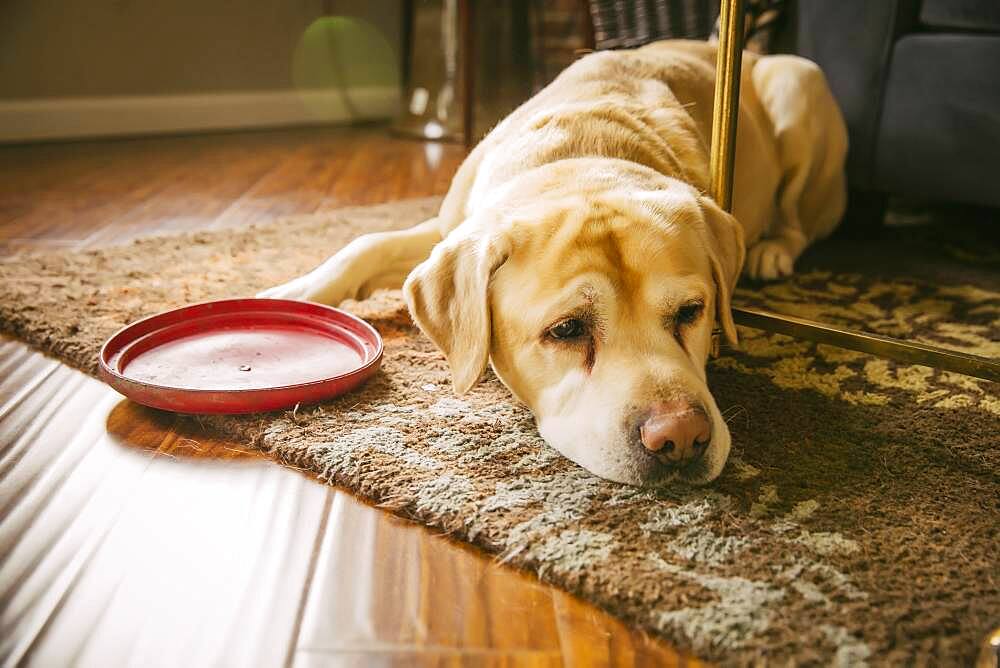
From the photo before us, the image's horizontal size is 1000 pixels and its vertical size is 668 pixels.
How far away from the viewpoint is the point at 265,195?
13.0ft

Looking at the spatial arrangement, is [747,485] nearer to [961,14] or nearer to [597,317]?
[597,317]

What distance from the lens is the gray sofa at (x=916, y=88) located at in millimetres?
2785

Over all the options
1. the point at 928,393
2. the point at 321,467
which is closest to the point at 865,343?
the point at 928,393

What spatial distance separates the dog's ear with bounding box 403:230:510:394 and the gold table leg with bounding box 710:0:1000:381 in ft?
2.16

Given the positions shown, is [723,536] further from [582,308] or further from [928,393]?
[928,393]

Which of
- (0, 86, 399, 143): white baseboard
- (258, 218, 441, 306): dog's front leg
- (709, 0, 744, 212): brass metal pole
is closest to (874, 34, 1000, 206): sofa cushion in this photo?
(709, 0, 744, 212): brass metal pole

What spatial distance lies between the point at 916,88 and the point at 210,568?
2.80 m

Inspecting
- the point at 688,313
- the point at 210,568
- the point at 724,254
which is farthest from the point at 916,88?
the point at 210,568

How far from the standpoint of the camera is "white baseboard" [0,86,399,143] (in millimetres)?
5059

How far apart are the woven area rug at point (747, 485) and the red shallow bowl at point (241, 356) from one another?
0.18ft

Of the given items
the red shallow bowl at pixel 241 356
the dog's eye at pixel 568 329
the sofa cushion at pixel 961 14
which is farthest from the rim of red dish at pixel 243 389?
the sofa cushion at pixel 961 14

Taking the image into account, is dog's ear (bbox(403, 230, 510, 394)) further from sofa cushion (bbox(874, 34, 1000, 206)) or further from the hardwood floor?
sofa cushion (bbox(874, 34, 1000, 206))

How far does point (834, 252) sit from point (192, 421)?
8.11 feet

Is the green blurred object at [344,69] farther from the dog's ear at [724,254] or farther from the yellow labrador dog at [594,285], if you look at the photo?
the dog's ear at [724,254]
